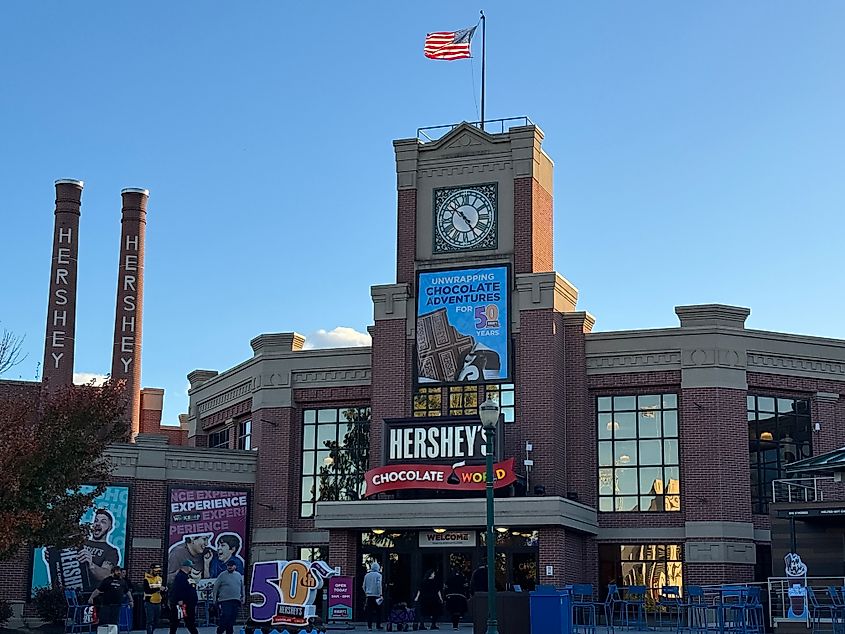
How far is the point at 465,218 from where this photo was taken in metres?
42.2

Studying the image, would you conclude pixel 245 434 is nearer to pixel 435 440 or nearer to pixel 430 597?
pixel 435 440

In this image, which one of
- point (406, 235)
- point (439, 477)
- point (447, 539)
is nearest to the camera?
point (439, 477)

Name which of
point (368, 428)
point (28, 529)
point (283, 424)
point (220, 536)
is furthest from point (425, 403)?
point (28, 529)

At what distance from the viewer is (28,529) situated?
27.7m

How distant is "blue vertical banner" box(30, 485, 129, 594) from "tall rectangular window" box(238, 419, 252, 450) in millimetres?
5670

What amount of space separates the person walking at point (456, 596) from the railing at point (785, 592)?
29.6 ft

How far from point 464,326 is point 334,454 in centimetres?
650

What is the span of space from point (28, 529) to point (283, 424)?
16.1 m

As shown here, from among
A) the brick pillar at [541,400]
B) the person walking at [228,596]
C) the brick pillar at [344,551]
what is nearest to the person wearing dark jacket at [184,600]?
the person walking at [228,596]

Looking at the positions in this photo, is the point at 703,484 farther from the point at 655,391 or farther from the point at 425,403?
the point at 425,403

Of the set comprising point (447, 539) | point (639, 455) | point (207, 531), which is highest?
point (639, 455)

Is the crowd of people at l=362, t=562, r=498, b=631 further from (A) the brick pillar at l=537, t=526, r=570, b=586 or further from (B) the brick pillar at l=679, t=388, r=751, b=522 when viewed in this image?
(B) the brick pillar at l=679, t=388, r=751, b=522

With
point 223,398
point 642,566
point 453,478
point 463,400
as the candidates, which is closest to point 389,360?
point 463,400

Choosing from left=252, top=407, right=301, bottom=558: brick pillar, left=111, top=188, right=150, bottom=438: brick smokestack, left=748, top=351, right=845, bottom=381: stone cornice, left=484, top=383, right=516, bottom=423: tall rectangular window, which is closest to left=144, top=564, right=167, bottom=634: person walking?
left=252, top=407, right=301, bottom=558: brick pillar
